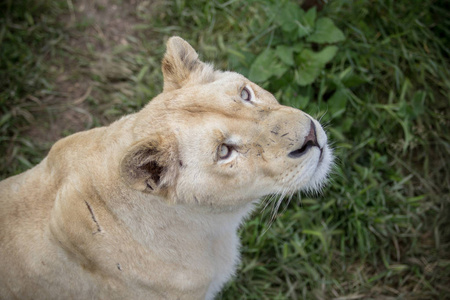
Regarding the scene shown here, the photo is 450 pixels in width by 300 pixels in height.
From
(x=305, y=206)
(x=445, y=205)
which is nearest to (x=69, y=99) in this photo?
(x=305, y=206)

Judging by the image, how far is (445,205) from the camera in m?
3.89

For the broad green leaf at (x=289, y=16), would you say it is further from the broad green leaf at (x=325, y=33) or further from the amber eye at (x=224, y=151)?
the amber eye at (x=224, y=151)

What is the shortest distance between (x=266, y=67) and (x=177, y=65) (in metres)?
1.50

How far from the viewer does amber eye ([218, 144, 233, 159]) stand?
7.03 ft

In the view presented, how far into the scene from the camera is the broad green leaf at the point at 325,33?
11.8 ft

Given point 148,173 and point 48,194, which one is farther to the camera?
point 48,194

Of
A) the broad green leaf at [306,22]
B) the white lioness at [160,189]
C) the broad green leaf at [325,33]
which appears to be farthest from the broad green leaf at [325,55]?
the white lioness at [160,189]

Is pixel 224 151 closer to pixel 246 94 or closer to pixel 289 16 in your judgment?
pixel 246 94

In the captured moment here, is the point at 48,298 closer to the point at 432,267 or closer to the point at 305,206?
the point at 305,206

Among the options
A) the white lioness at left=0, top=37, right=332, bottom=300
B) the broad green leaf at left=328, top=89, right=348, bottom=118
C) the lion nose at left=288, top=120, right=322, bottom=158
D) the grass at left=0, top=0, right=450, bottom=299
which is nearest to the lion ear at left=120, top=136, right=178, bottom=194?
the white lioness at left=0, top=37, right=332, bottom=300

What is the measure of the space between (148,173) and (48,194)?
0.93m

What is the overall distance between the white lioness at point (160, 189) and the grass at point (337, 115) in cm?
131

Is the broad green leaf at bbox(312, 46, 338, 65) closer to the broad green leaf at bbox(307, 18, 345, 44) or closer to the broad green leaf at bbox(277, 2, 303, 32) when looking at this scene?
the broad green leaf at bbox(307, 18, 345, 44)

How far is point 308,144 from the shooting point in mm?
2266
